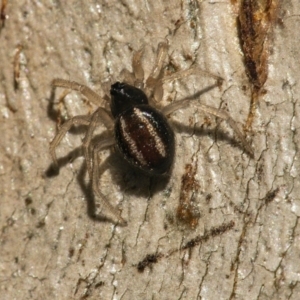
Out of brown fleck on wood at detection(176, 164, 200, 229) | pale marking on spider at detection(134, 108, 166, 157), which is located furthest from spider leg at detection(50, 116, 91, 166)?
brown fleck on wood at detection(176, 164, 200, 229)

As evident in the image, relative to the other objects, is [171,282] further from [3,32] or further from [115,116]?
[3,32]

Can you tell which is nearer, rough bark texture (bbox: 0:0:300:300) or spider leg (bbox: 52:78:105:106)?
rough bark texture (bbox: 0:0:300:300)

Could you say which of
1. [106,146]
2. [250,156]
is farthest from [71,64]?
[250,156]

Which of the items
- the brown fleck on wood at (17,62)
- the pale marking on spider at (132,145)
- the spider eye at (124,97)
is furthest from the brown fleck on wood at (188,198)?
the brown fleck on wood at (17,62)

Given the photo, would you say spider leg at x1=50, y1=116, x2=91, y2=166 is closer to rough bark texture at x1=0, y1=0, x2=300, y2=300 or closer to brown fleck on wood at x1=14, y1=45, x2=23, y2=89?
rough bark texture at x1=0, y1=0, x2=300, y2=300

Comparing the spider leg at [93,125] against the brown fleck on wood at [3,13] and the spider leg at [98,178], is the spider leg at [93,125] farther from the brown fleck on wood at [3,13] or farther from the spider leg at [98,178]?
the brown fleck on wood at [3,13]

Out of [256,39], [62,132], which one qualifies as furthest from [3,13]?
[256,39]
